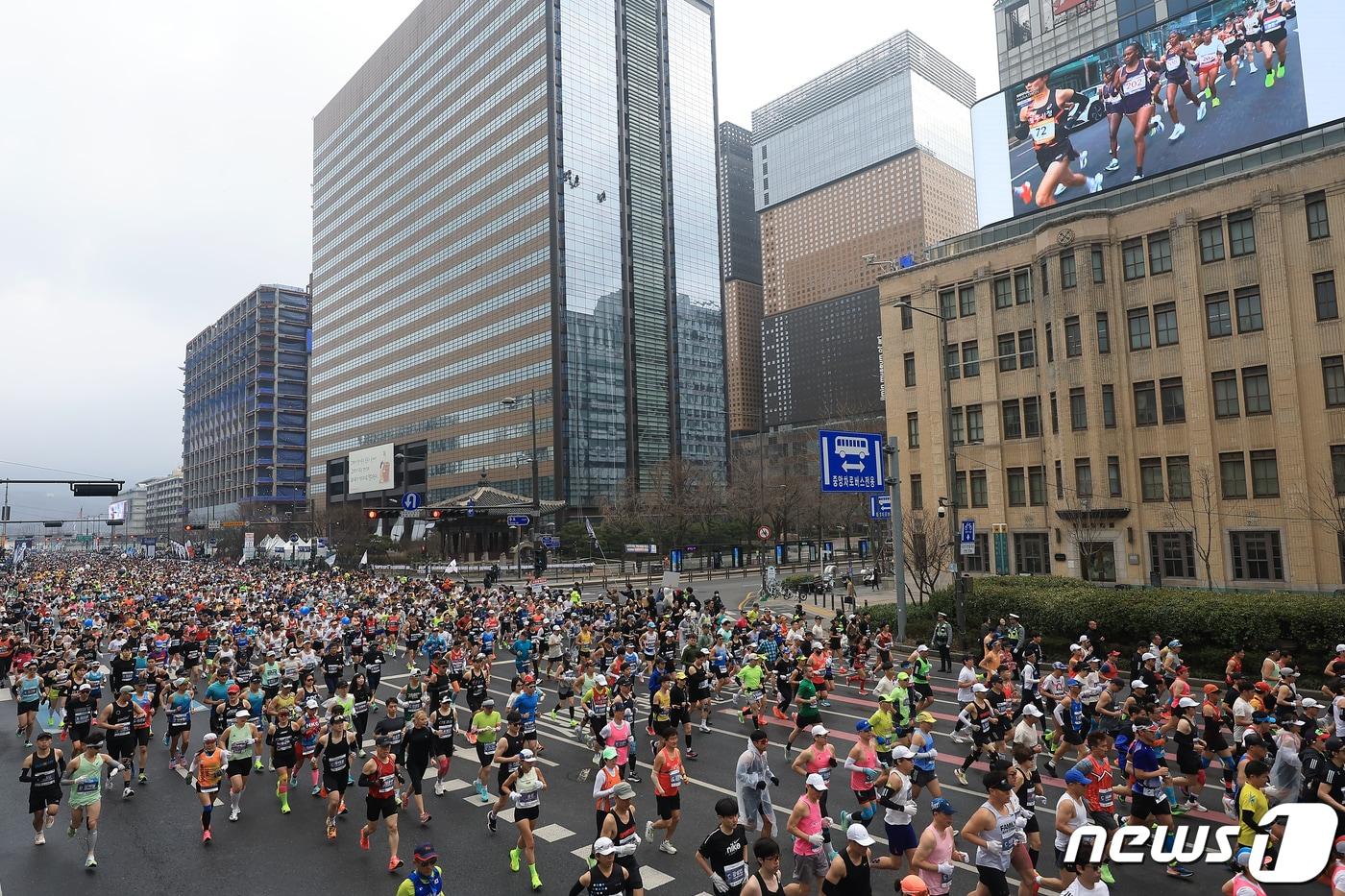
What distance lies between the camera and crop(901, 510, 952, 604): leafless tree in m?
32.2

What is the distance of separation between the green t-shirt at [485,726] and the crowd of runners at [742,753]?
0.04 metres

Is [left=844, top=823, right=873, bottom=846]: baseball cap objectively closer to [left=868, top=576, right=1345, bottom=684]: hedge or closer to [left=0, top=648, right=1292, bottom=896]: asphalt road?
[left=0, top=648, right=1292, bottom=896]: asphalt road

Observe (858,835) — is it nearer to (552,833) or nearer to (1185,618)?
(552,833)

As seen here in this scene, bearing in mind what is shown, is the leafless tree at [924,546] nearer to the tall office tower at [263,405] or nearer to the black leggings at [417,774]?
the black leggings at [417,774]

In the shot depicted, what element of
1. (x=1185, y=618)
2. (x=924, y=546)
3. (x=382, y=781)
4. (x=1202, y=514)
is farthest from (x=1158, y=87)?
(x=382, y=781)

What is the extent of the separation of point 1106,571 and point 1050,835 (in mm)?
27908

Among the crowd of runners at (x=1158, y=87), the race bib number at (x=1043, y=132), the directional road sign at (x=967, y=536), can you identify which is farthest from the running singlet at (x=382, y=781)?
the race bib number at (x=1043, y=132)

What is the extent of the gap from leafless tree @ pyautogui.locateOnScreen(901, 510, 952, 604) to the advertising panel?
85.5 metres

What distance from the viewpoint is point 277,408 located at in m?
158

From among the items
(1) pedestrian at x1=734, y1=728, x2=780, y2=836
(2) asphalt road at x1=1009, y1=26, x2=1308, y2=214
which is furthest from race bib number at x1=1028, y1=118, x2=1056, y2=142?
(1) pedestrian at x1=734, y1=728, x2=780, y2=836

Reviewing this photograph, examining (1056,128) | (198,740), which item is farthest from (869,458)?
(1056,128)

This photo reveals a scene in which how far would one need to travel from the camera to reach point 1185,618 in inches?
840

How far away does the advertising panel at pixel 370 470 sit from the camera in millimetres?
108438

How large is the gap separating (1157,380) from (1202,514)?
592 cm
